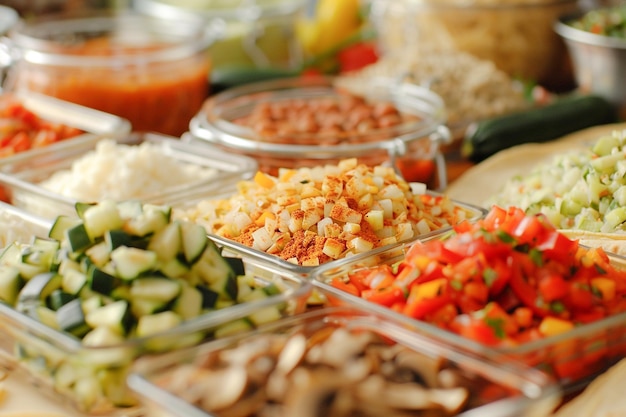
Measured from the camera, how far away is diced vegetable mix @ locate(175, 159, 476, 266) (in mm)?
1815

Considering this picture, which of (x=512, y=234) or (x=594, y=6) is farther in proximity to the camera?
(x=594, y=6)

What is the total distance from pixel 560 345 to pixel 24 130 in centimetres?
205

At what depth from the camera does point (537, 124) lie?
315 cm

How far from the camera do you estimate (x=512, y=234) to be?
157cm

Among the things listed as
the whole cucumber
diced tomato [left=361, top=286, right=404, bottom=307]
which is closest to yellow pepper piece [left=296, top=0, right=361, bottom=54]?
the whole cucumber

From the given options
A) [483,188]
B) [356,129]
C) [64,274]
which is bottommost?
[483,188]

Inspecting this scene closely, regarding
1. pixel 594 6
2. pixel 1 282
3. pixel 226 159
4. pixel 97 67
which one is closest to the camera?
pixel 1 282

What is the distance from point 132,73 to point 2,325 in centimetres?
185

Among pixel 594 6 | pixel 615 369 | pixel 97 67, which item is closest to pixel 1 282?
pixel 615 369

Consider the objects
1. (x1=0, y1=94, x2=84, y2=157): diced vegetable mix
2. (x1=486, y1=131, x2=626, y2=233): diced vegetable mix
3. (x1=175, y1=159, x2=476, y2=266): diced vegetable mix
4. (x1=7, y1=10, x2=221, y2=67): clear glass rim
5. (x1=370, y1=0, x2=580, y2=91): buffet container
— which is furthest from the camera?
(x1=370, y1=0, x2=580, y2=91): buffet container

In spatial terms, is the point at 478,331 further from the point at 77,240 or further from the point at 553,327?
the point at 77,240

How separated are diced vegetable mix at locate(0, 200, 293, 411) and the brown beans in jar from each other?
3.58ft

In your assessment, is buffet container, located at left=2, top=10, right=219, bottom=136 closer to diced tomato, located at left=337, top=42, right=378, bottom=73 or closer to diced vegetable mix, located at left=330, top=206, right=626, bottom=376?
diced tomato, located at left=337, top=42, right=378, bottom=73

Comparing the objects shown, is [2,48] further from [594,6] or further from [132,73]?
[594,6]
